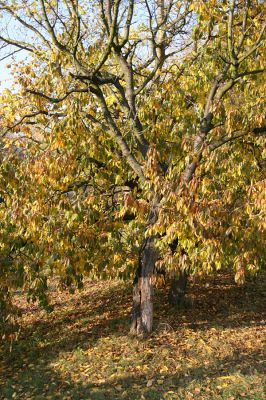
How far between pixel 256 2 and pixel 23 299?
41.3 feet

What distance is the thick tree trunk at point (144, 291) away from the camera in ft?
30.0

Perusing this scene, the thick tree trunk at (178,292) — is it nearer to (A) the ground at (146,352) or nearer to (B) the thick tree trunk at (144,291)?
(A) the ground at (146,352)

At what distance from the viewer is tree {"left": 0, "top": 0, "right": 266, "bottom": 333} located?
6.78 metres

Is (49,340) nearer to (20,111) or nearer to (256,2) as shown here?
(20,111)

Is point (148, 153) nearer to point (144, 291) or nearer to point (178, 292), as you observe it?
point (144, 291)

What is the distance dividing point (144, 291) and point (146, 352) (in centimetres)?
128

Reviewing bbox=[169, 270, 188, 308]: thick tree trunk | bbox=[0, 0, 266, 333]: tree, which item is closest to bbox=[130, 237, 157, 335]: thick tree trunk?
bbox=[0, 0, 266, 333]: tree

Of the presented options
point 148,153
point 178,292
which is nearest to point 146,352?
point 178,292

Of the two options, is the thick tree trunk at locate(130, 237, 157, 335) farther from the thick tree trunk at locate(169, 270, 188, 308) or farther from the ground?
the thick tree trunk at locate(169, 270, 188, 308)

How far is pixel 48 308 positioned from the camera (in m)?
8.57

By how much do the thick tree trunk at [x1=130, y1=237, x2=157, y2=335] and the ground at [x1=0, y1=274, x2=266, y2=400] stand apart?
0.99ft

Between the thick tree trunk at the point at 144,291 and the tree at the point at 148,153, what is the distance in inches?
0.9

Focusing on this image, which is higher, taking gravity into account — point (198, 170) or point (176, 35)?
point (176, 35)

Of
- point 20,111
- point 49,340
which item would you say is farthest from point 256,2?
point 49,340
